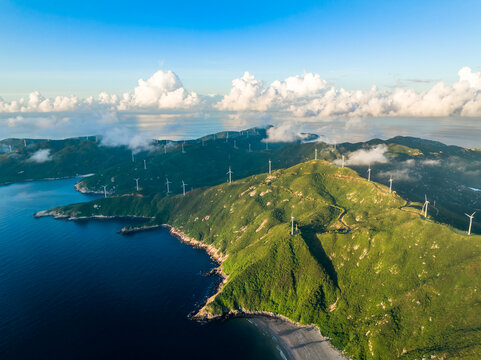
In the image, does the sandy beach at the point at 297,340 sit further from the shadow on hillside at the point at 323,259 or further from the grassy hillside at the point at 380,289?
the shadow on hillside at the point at 323,259

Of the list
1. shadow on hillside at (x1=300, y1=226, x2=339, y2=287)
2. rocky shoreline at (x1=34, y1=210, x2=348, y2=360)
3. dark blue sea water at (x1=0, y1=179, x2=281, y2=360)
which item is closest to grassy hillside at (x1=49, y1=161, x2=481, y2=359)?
shadow on hillside at (x1=300, y1=226, x2=339, y2=287)

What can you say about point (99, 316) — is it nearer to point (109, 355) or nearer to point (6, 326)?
point (109, 355)

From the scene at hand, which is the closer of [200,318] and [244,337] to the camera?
[244,337]

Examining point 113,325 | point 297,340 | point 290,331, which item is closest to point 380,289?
point 297,340

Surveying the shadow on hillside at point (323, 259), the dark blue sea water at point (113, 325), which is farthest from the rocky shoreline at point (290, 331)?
the shadow on hillside at point (323, 259)

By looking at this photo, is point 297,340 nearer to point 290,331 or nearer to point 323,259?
point 290,331

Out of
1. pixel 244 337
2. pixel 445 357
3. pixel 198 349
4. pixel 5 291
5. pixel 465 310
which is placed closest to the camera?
pixel 445 357

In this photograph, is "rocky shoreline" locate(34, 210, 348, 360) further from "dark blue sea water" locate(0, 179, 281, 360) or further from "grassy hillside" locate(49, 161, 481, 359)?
"dark blue sea water" locate(0, 179, 281, 360)

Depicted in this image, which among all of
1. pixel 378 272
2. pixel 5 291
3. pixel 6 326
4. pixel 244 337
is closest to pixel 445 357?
pixel 378 272
